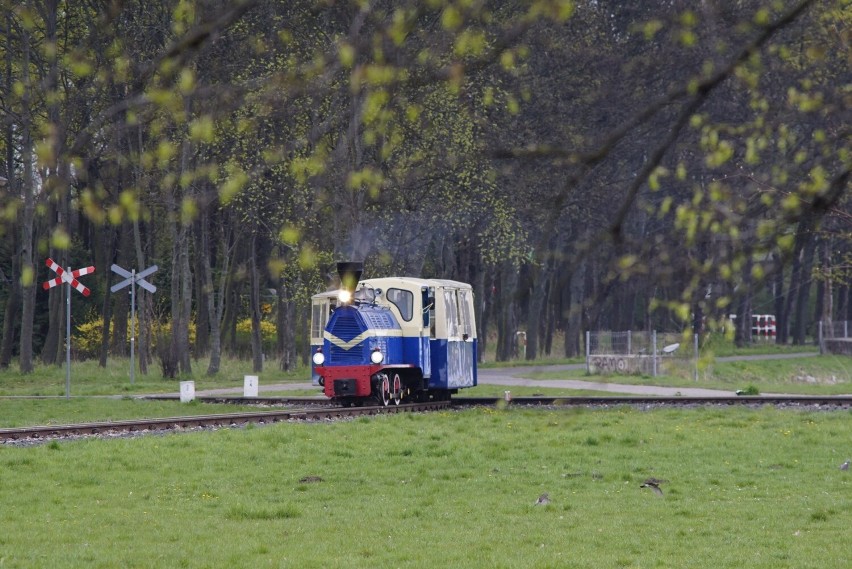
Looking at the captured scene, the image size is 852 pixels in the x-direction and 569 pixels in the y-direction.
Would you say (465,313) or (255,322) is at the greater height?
(255,322)

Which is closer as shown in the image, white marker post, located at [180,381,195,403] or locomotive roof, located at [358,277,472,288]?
locomotive roof, located at [358,277,472,288]

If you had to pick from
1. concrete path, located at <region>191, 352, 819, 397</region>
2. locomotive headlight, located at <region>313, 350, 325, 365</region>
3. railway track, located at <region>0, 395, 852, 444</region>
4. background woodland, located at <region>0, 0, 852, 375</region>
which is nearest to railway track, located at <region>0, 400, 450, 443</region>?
railway track, located at <region>0, 395, 852, 444</region>

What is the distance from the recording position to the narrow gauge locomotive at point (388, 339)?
28750mm

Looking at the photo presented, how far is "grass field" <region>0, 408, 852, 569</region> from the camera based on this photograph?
38.2 ft

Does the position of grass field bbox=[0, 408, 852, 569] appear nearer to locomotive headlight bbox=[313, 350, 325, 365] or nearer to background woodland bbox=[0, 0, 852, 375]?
background woodland bbox=[0, 0, 852, 375]

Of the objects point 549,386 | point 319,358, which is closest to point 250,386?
point 319,358

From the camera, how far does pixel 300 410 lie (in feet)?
88.6

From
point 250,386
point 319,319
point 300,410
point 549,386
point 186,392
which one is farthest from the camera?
point 549,386

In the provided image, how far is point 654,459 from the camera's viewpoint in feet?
61.6

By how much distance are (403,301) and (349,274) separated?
1.74 metres

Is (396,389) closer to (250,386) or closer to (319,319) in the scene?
(319,319)

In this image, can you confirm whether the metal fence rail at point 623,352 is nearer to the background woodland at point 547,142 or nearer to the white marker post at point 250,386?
the white marker post at point 250,386

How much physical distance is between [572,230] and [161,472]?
37432mm

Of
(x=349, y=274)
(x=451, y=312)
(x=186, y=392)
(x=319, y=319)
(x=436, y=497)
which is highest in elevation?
(x=349, y=274)
